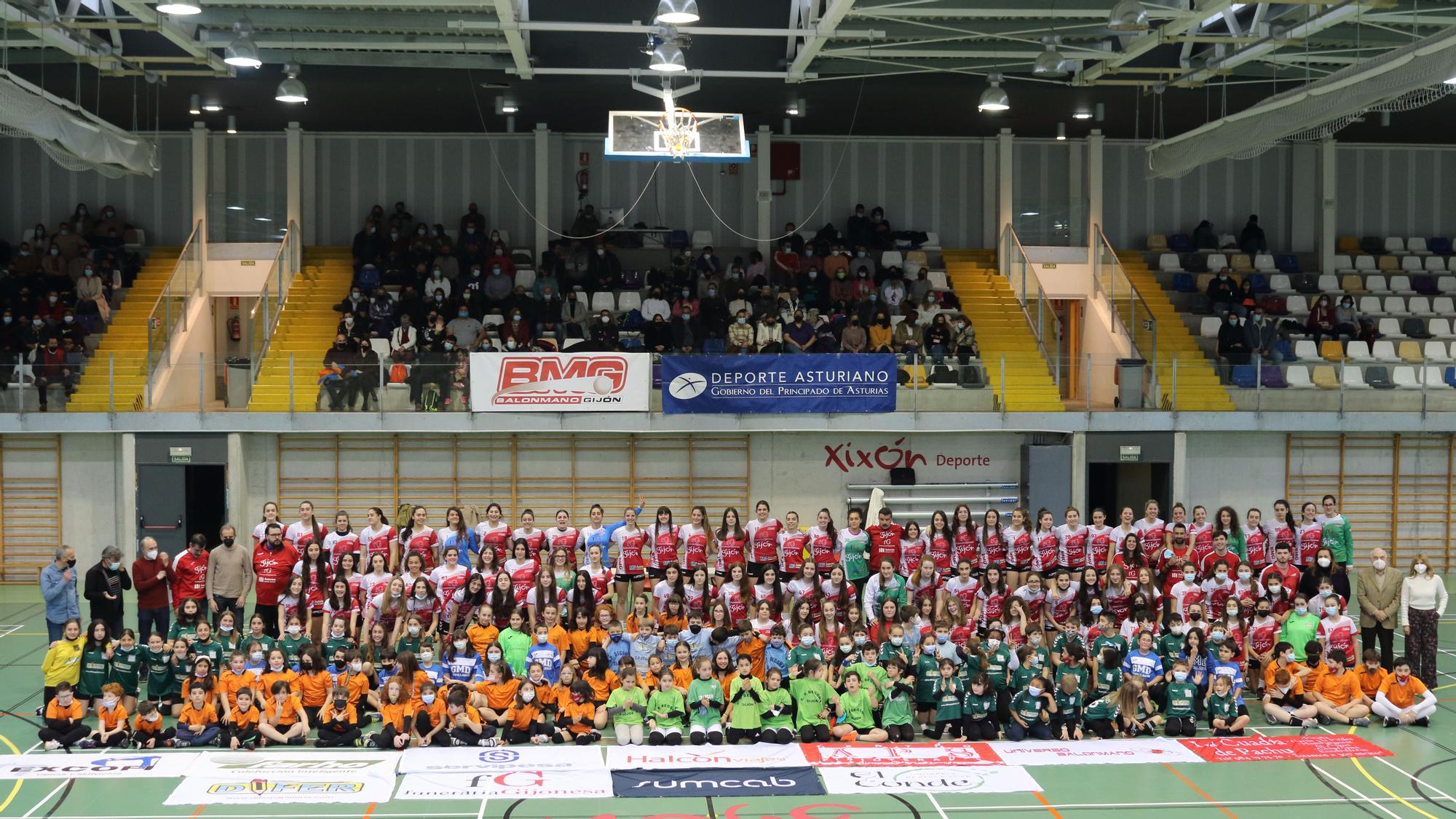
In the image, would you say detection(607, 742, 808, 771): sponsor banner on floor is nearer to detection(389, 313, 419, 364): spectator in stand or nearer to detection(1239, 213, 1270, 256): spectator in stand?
detection(389, 313, 419, 364): spectator in stand

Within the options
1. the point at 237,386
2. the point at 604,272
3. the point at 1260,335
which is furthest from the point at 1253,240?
the point at 237,386

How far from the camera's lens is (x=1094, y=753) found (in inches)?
521

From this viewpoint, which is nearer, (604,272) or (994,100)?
(994,100)

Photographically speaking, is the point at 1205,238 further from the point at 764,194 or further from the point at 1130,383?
the point at 764,194

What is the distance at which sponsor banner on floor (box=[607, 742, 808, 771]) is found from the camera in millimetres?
12750

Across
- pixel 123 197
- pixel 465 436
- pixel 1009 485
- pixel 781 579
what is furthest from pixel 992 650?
pixel 123 197

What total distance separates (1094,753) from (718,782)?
382 cm

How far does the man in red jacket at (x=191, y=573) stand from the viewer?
15930mm

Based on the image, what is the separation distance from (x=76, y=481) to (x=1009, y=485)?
15.7 meters

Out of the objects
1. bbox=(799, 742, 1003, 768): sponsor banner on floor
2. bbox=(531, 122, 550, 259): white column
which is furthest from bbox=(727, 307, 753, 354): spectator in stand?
bbox=(799, 742, 1003, 768): sponsor banner on floor

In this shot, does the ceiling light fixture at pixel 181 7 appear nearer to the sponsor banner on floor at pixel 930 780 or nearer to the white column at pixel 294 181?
the sponsor banner on floor at pixel 930 780

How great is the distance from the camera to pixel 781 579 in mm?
17125

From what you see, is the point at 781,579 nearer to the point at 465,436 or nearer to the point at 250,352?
the point at 465,436

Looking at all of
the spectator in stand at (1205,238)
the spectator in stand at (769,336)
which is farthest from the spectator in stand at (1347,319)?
the spectator in stand at (769,336)
